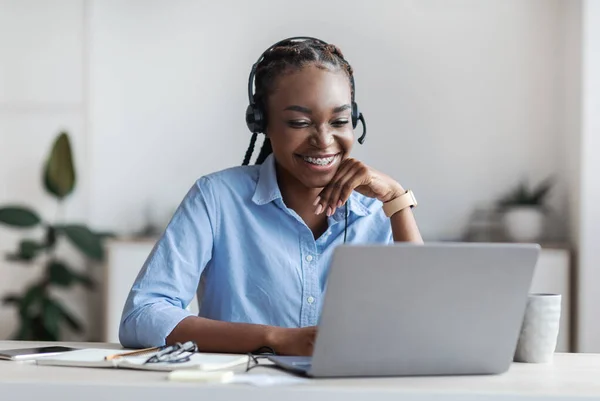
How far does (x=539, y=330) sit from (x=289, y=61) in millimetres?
831

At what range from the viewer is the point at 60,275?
4.35 meters

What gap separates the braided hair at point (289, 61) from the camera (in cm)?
197

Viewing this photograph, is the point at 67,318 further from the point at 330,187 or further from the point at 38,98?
the point at 330,187

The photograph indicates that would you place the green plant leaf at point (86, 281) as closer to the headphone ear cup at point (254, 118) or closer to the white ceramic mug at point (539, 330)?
the headphone ear cup at point (254, 118)

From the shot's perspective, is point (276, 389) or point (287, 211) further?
point (287, 211)

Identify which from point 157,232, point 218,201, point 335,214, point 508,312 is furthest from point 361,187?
point 157,232

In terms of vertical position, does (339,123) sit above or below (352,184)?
above

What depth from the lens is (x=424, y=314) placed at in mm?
1170

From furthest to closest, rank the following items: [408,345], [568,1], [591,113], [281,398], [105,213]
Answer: [105,213] → [568,1] → [591,113] → [408,345] → [281,398]

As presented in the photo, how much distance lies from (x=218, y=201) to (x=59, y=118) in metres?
2.85

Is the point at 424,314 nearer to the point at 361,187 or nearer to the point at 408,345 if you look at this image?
the point at 408,345

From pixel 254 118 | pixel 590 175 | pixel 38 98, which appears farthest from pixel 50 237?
pixel 254 118

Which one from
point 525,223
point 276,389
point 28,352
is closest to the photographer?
point 276,389

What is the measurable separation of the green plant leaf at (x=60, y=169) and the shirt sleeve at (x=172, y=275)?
2.62m
